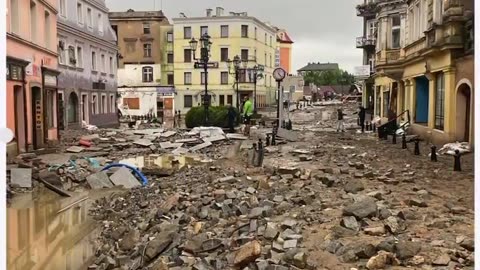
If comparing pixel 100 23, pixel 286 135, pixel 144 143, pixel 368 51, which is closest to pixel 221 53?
pixel 368 51

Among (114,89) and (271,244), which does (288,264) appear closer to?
(271,244)

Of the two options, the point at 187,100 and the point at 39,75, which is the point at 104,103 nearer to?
the point at 39,75

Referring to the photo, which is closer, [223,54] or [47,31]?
[47,31]

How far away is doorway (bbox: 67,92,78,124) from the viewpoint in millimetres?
17625

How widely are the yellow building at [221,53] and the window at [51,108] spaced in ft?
66.1

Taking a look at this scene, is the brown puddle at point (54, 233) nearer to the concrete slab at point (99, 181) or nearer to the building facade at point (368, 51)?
the concrete slab at point (99, 181)

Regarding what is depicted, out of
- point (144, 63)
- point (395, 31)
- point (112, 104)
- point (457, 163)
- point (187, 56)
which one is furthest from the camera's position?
point (187, 56)

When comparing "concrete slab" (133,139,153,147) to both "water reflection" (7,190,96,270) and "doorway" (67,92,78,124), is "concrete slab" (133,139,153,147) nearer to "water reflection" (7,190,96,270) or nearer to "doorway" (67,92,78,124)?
"doorway" (67,92,78,124)

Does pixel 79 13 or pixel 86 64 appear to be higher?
pixel 79 13

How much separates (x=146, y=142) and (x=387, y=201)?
28.6 feet

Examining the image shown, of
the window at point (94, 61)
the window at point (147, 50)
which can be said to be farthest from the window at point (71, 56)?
the window at point (147, 50)

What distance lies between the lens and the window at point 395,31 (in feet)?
52.5

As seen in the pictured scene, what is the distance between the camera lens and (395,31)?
53.1 ft

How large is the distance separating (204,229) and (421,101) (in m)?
10.7
